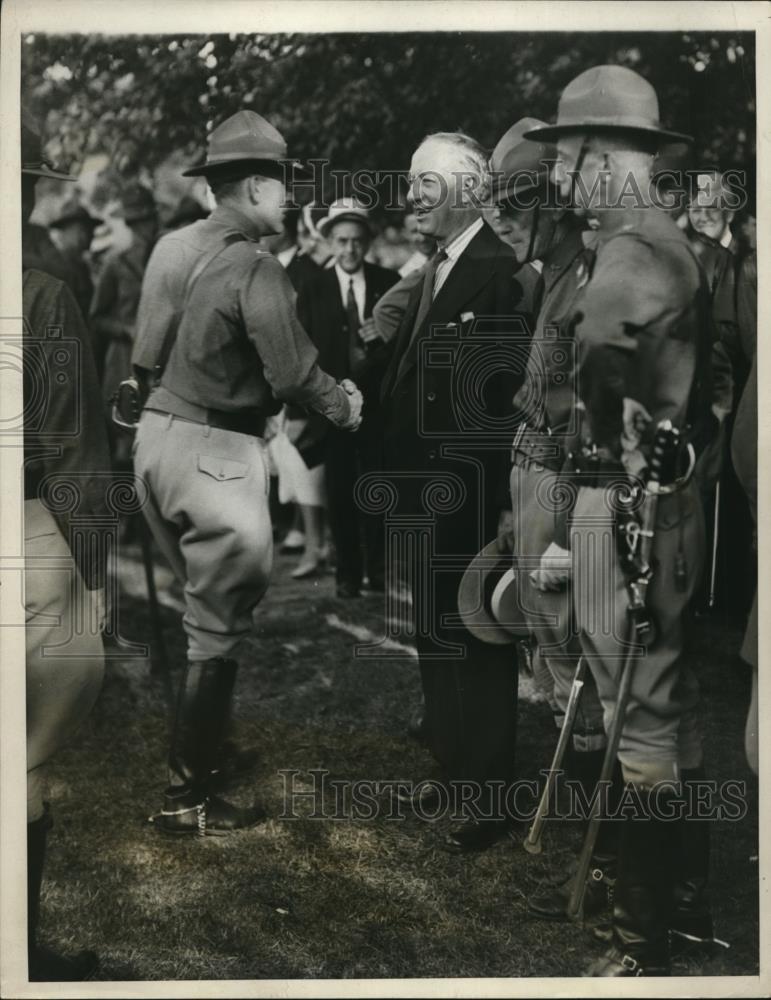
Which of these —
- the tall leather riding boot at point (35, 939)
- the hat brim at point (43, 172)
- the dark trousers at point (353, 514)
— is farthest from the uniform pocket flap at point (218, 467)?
the tall leather riding boot at point (35, 939)

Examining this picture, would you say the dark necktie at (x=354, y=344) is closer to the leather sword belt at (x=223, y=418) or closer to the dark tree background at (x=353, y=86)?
the leather sword belt at (x=223, y=418)

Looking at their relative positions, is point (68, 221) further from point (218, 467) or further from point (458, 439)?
point (458, 439)

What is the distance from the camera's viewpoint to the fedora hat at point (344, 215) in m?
5.05

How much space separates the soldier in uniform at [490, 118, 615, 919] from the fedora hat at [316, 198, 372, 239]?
483mm

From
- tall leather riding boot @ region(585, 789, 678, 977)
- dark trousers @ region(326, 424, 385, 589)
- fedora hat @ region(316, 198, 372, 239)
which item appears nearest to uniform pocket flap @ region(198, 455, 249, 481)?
dark trousers @ region(326, 424, 385, 589)

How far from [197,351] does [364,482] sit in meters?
0.78

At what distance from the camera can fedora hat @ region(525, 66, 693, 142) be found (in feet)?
16.2

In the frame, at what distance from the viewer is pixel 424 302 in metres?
5.09

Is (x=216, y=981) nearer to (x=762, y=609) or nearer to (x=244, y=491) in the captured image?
(x=244, y=491)

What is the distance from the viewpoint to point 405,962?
16.7 ft

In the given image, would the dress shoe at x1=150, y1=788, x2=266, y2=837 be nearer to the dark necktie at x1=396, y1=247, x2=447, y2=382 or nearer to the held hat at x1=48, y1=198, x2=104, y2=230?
the dark necktie at x1=396, y1=247, x2=447, y2=382

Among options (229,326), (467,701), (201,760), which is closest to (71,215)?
(229,326)

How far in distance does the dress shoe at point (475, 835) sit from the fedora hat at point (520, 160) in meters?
2.30

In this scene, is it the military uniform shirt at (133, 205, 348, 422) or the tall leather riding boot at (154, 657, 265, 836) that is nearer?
the military uniform shirt at (133, 205, 348, 422)
